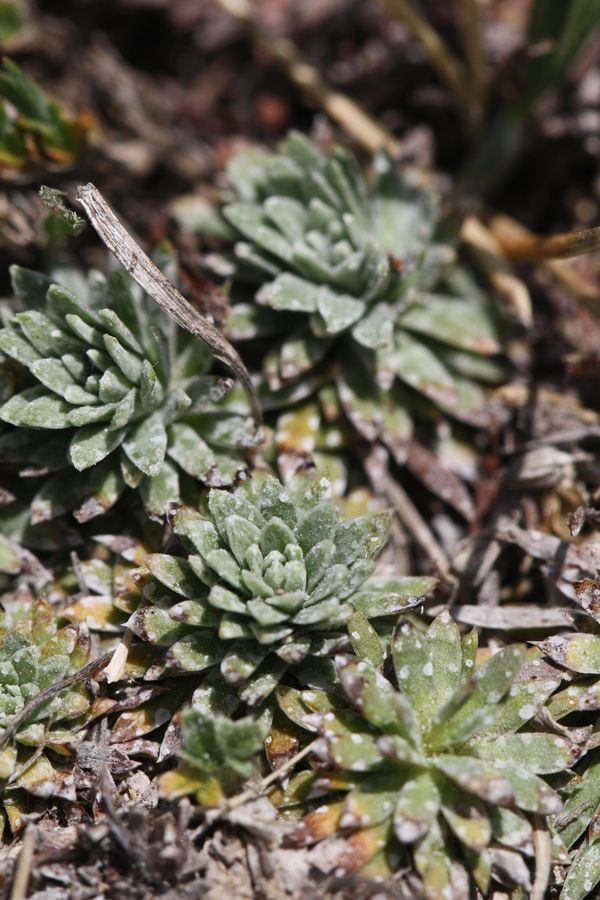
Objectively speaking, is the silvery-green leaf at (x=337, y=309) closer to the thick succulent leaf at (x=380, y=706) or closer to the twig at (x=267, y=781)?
the thick succulent leaf at (x=380, y=706)

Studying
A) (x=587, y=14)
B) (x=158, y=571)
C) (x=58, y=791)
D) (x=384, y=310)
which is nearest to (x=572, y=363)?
(x=384, y=310)

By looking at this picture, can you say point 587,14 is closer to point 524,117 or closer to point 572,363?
point 524,117

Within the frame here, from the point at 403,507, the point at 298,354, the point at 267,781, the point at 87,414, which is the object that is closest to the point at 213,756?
the point at 267,781

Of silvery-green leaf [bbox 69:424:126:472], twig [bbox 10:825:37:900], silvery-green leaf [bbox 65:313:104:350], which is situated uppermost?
silvery-green leaf [bbox 65:313:104:350]

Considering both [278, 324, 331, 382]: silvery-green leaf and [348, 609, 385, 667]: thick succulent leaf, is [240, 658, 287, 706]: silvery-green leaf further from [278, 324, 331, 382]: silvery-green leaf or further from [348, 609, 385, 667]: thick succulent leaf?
[278, 324, 331, 382]: silvery-green leaf

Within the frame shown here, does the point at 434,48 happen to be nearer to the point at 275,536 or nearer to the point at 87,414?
the point at 87,414

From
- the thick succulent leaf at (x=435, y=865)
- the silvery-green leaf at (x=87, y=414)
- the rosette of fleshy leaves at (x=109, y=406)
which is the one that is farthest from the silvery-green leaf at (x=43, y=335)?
the thick succulent leaf at (x=435, y=865)

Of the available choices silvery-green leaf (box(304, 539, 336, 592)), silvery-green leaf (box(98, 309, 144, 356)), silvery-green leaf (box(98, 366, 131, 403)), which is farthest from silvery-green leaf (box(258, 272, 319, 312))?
silvery-green leaf (box(304, 539, 336, 592))
